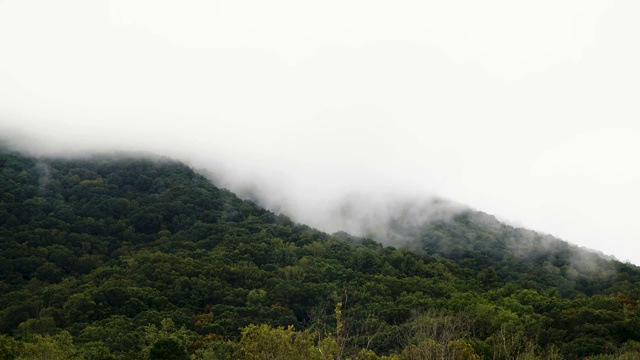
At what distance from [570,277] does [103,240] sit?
6919 centimetres

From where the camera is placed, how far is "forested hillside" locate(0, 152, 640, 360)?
2322 inches

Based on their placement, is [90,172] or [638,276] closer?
[638,276]

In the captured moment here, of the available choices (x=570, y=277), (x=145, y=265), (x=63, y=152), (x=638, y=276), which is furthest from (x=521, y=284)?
(x=63, y=152)

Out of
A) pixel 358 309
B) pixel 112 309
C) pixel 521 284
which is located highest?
pixel 521 284

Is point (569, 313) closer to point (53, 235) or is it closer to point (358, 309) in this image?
point (358, 309)

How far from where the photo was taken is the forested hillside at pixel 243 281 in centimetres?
5897

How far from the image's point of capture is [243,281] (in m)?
91.1

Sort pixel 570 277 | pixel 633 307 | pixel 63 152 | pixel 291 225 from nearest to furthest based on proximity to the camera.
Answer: pixel 633 307 → pixel 570 277 → pixel 291 225 → pixel 63 152

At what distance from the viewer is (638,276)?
102000 millimetres

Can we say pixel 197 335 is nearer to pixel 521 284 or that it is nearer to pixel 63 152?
pixel 521 284

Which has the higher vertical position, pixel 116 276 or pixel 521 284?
pixel 521 284

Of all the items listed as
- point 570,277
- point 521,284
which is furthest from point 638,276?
point 521,284

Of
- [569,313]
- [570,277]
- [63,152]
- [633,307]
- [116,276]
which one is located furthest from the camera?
[63,152]

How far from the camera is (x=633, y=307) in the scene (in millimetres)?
76438
